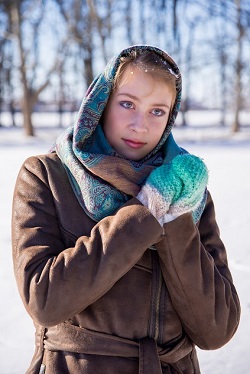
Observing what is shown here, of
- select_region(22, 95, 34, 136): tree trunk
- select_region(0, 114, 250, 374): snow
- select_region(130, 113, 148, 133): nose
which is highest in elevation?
select_region(130, 113, 148, 133): nose

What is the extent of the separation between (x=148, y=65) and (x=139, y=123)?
161 mm

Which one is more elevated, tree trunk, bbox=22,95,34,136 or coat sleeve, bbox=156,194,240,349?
coat sleeve, bbox=156,194,240,349

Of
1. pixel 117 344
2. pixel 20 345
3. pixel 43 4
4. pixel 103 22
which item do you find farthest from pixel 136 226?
pixel 43 4

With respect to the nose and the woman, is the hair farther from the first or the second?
the nose

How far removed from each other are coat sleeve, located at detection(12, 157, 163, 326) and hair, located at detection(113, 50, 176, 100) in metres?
0.36

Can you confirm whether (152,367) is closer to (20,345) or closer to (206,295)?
(206,295)

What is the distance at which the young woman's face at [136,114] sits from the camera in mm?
1336

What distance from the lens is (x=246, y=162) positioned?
31.1 feet

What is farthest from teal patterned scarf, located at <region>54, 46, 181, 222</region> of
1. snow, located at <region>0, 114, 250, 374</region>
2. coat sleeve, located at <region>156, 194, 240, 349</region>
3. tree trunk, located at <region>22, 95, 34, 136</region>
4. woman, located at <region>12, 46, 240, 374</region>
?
tree trunk, located at <region>22, 95, 34, 136</region>

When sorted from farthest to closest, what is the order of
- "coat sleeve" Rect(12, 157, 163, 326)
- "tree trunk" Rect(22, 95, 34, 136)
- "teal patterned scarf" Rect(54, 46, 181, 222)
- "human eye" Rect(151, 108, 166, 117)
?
"tree trunk" Rect(22, 95, 34, 136) < "human eye" Rect(151, 108, 166, 117) < "teal patterned scarf" Rect(54, 46, 181, 222) < "coat sleeve" Rect(12, 157, 163, 326)

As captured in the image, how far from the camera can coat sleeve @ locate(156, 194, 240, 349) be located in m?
1.22

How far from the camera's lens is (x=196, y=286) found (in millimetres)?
1239

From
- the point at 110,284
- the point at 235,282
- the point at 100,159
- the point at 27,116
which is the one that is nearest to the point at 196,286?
the point at 110,284

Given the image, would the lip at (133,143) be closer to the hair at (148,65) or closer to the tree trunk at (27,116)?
the hair at (148,65)
